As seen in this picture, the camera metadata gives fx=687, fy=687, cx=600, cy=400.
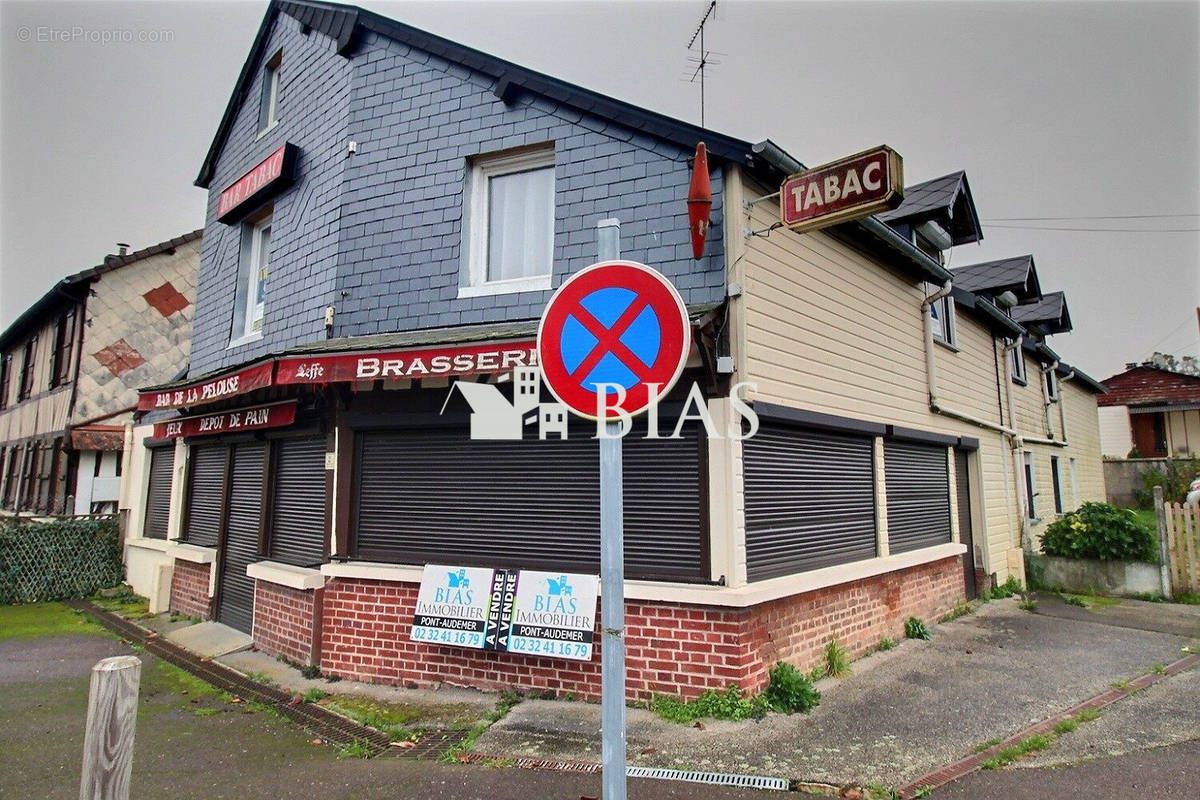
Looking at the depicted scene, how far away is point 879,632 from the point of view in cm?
816

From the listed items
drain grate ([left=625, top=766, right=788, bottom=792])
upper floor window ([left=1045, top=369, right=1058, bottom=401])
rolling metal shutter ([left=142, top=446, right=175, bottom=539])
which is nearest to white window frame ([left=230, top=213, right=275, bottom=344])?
rolling metal shutter ([left=142, top=446, right=175, bottom=539])

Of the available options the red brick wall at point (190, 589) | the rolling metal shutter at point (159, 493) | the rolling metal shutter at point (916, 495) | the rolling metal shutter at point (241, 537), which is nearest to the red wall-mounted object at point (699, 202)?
the rolling metal shutter at point (916, 495)

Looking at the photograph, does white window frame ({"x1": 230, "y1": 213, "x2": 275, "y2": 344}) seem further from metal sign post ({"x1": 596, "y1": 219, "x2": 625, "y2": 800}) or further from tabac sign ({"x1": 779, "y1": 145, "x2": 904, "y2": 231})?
metal sign post ({"x1": 596, "y1": 219, "x2": 625, "y2": 800})

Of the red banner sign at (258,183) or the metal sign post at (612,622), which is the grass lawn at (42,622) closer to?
the red banner sign at (258,183)

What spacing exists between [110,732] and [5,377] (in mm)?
24624

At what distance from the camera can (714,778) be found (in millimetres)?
4527

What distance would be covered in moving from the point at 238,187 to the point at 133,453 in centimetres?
637

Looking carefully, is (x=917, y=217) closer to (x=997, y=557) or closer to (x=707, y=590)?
(x=997, y=557)

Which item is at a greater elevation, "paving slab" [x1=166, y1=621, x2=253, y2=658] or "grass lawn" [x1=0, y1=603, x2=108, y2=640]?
"paving slab" [x1=166, y1=621, x2=253, y2=658]

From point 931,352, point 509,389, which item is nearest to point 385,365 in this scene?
point 509,389

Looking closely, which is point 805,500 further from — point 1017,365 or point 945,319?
point 1017,365

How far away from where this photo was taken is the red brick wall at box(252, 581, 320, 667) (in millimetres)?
7238

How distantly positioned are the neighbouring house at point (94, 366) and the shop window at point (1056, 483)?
787 inches

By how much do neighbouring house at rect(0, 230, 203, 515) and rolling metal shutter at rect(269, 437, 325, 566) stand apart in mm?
7224
